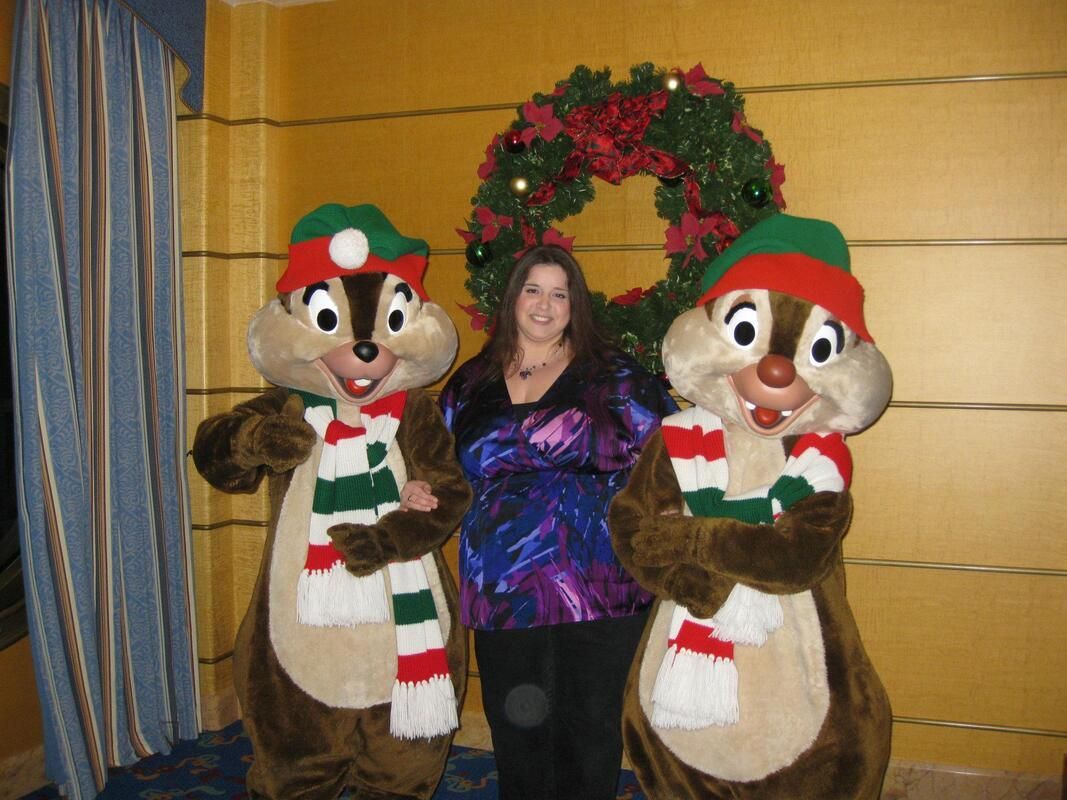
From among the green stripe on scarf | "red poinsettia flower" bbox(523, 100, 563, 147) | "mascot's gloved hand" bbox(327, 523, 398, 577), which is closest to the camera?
"mascot's gloved hand" bbox(327, 523, 398, 577)

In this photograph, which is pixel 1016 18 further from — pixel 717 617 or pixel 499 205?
pixel 717 617

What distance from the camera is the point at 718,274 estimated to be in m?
1.89

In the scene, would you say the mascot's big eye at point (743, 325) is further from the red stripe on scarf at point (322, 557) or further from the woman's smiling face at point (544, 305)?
the red stripe on scarf at point (322, 557)

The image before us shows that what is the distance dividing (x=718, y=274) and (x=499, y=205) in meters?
0.73

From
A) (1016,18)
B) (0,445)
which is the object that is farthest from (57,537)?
(1016,18)

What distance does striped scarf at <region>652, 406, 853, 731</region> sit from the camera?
1.75m

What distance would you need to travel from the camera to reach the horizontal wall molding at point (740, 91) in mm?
2332

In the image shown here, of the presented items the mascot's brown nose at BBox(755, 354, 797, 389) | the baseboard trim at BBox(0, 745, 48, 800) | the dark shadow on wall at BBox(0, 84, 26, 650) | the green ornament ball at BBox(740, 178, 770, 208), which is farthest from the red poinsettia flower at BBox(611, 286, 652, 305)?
the baseboard trim at BBox(0, 745, 48, 800)

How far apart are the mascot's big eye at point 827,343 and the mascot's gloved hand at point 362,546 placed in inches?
39.5

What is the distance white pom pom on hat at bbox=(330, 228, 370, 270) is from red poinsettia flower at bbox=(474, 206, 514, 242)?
0.42m

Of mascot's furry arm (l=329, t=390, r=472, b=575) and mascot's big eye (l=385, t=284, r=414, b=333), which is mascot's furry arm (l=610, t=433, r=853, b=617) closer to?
mascot's furry arm (l=329, t=390, r=472, b=575)

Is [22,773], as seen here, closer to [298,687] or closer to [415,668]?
[298,687]

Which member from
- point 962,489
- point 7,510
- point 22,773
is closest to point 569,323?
point 962,489

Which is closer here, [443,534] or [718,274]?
[718,274]
